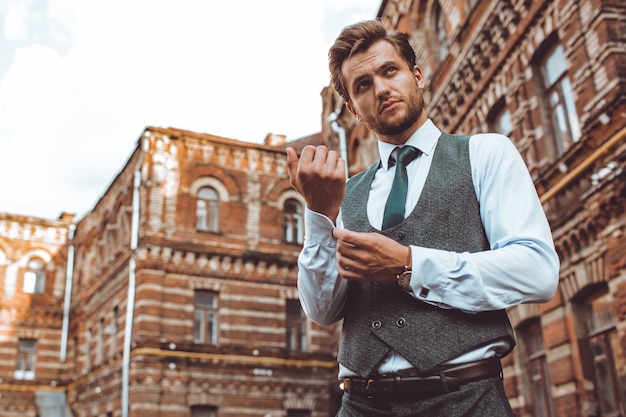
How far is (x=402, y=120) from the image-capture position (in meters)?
2.23

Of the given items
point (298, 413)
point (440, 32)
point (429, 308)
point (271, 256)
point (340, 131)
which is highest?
point (340, 131)

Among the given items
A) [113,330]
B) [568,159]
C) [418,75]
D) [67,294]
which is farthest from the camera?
[67,294]

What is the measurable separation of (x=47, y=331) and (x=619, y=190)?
26.9 m

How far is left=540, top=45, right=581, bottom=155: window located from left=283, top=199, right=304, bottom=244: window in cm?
1469

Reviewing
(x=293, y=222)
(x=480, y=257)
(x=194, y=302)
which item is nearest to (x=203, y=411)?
(x=194, y=302)

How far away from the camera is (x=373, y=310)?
1974mm

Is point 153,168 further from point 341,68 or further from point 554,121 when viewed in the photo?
point 341,68

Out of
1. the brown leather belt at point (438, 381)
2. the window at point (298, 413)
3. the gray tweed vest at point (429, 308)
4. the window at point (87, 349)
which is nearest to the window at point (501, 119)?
the gray tweed vest at point (429, 308)

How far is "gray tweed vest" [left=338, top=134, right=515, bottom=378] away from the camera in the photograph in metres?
1.84

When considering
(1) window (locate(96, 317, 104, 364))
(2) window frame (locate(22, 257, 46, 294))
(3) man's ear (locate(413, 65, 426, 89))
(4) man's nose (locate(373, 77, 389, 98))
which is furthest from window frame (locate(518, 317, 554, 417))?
(2) window frame (locate(22, 257, 46, 294))

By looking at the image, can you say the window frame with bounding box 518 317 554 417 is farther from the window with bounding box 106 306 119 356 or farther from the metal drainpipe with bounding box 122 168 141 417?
the window with bounding box 106 306 119 356

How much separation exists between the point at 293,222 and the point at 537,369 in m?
15.3

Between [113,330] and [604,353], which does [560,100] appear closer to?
[604,353]

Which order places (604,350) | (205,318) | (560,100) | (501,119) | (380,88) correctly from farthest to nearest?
(205,318) < (501,119) < (560,100) < (604,350) < (380,88)
